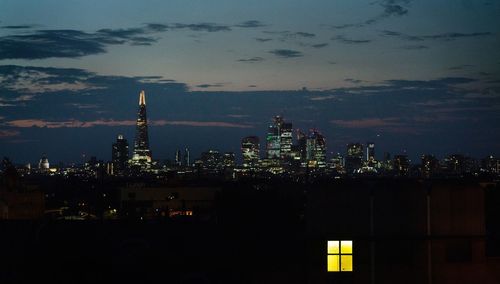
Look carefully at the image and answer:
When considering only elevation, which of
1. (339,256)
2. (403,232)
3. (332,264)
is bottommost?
(332,264)

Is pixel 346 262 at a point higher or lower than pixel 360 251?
lower

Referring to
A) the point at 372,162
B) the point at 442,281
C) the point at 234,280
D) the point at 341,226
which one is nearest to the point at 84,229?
the point at 234,280

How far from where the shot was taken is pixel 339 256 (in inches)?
567

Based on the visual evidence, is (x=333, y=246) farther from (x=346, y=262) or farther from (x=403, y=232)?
(x=403, y=232)

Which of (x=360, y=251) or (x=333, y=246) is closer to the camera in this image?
(x=360, y=251)

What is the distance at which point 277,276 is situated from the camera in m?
14.6

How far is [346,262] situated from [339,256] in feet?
0.67

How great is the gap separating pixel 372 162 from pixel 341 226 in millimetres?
162666

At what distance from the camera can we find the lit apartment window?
14234 millimetres

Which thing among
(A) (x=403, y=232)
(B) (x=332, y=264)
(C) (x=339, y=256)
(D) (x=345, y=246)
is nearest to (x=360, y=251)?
(D) (x=345, y=246)

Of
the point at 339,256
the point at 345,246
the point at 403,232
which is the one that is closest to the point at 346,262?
the point at 339,256

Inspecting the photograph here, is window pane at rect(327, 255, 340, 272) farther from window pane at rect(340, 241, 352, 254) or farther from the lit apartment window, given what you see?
window pane at rect(340, 241, 352, 254)

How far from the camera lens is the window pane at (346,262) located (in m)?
14.2

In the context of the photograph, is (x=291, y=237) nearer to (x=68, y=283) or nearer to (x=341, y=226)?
(x=341, y=226)
